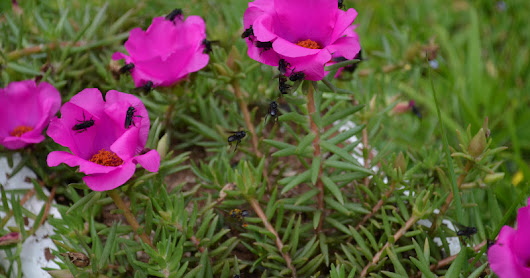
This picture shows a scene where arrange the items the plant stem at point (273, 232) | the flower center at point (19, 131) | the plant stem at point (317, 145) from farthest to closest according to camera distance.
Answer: the flower center at point (19, 131) → the plant stem at point (273, 232) → the plant stem at point (317, 145)

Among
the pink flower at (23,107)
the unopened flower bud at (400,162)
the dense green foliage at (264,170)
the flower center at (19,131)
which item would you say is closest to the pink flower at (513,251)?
the dense green foliage at (264,170)

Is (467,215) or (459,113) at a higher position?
(467,215)

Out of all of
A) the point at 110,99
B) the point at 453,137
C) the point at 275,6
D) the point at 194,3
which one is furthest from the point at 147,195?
the point at 453,137

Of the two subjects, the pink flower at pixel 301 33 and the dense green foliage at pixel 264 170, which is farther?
the dense green foliage at pixel 264 170

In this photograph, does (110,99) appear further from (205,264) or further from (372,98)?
(372,98)

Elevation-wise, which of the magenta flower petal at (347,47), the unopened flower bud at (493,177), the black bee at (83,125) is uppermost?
the magenta flower petal at (347,47)

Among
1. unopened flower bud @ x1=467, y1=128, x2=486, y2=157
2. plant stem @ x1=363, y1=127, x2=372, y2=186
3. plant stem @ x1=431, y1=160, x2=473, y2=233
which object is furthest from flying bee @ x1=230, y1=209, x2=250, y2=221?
unopened flower bud @ x1=467, y1=128, x2=486, y2=157

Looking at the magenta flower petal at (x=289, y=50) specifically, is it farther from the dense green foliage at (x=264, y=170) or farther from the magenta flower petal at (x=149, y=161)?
the magenta flower petal at (x=149, y=161)
